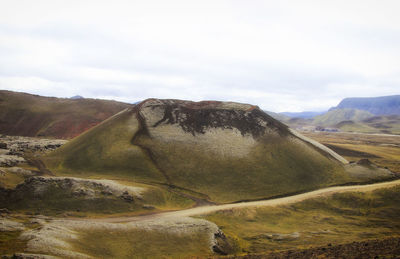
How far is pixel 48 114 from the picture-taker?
6624 inches

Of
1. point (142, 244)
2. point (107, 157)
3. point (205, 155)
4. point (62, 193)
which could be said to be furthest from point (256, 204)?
point (107, 157)

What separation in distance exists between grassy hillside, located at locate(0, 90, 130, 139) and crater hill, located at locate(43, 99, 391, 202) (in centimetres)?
8034

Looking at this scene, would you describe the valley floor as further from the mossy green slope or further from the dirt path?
the mossy green slope

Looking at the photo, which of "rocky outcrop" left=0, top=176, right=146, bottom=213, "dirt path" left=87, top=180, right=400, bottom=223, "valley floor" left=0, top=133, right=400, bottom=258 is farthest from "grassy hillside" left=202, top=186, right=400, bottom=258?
"rocky outcrop" left=0, top=176, right=146, bottom=213

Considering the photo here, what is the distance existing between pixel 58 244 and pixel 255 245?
87.1 feet

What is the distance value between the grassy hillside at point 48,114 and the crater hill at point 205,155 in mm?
80336

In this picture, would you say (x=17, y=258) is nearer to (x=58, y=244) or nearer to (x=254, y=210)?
(x=58, y=244)

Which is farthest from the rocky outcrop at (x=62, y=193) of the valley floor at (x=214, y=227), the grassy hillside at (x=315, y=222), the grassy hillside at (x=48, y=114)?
the grassy hillside at (x=48, y=114)

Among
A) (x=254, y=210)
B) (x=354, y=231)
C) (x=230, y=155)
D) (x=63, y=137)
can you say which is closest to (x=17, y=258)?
(x=254, y=210)

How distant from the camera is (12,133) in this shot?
15025 cm

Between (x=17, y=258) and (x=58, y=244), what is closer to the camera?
(x=17, y=258)

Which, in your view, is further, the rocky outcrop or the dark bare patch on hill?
the dark bare patch on hill

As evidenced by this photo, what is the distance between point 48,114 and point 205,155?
5165 inches

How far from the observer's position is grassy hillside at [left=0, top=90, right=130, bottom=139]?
504ft
